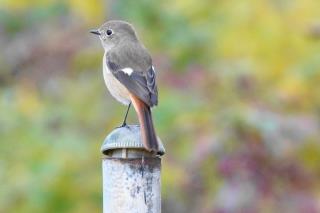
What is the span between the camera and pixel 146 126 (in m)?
4.02

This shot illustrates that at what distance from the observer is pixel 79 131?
6.82 metres

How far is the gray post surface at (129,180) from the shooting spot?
3.60 meters

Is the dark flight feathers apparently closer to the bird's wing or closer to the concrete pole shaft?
the bird's wing

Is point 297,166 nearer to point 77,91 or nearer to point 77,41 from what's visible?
point 77,91

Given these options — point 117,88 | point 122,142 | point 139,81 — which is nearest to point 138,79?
point 139,81

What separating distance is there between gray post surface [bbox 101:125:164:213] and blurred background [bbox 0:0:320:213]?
103 inches

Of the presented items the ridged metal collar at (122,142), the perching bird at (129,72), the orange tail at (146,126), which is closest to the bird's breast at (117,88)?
the perching bird at (129,72)

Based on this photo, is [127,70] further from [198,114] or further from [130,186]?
[198,114]

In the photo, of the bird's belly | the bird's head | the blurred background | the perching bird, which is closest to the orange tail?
the perching bird

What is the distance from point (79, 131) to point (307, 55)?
1.55 m

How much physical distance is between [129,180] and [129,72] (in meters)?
1.32

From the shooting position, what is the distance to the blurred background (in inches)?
249

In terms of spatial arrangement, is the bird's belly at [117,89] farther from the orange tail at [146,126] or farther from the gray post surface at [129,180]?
the gray post surface at [129,180]

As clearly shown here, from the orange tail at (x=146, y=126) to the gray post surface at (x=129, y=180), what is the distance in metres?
0.03
